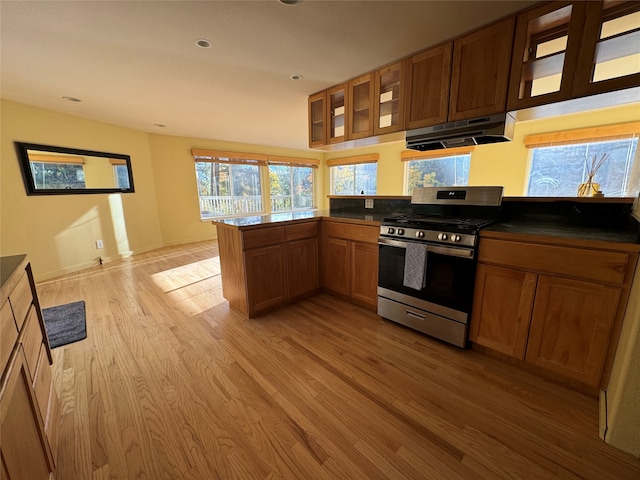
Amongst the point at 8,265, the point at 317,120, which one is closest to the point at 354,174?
the point at 317,120

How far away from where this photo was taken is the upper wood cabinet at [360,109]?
2443mm

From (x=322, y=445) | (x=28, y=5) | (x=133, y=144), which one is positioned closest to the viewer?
(x=322, y=445)

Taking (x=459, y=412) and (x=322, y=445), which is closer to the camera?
(x=322, y=445)

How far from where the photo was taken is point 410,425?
1.31 metres

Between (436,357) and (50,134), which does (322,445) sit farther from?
(50,134)

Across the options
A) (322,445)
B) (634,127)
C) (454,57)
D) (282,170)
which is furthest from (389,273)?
(282,170)

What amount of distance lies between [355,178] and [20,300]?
6.82 meters

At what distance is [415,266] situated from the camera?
6.42 feet

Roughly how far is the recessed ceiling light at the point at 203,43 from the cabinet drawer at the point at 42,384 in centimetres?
212

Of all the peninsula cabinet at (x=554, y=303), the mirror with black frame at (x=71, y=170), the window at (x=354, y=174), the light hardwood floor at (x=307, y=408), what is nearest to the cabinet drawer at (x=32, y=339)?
the light hardwood floor at (x=307, y=408)

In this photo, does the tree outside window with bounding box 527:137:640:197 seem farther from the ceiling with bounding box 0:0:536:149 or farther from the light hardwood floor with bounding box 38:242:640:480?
the light hardwood floor with bounding box 38:242:640:480

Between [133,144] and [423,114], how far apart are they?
483cm

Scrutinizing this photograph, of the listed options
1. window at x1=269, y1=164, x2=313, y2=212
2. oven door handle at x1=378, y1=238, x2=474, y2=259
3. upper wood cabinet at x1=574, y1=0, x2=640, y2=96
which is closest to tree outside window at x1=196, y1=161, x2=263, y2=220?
window at x1=269, y1=164, x2=313, y2=212

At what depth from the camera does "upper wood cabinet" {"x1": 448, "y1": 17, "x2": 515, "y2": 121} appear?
1696 mm
